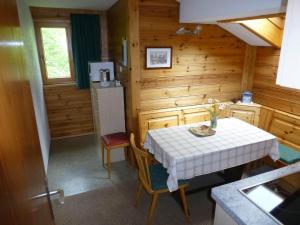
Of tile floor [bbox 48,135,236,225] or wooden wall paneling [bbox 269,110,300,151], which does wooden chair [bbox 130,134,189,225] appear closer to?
tile floor [bbox 48,135,236,225]

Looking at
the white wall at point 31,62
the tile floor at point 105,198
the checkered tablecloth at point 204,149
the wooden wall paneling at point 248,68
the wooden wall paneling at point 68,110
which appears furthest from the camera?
the wooden wall paneling at point 68,110

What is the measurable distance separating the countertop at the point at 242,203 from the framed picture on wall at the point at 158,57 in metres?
2.03

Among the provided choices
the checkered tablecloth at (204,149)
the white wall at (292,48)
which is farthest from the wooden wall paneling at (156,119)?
the white wall at (292,48)

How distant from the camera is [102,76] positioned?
3361mm

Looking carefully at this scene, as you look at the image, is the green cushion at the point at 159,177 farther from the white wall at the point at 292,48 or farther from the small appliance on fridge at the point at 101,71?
the small appliance on fridge at the point at 101,71

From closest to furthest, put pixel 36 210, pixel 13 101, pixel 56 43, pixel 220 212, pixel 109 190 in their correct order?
pixel 13 101
pixel 36 210
pixel 220 212
pixel 109 190
pixel 56 43

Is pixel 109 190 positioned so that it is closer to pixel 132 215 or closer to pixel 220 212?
pixel 132 215

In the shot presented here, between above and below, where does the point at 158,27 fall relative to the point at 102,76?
above

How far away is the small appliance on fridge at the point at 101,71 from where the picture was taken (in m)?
3.39

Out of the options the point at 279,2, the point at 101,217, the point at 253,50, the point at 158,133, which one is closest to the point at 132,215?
the point at 101,217

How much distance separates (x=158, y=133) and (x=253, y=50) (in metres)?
2.17

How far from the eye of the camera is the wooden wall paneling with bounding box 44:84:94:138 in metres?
3.97

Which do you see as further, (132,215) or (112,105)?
(112,105)

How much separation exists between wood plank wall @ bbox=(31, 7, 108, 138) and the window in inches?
5.9
